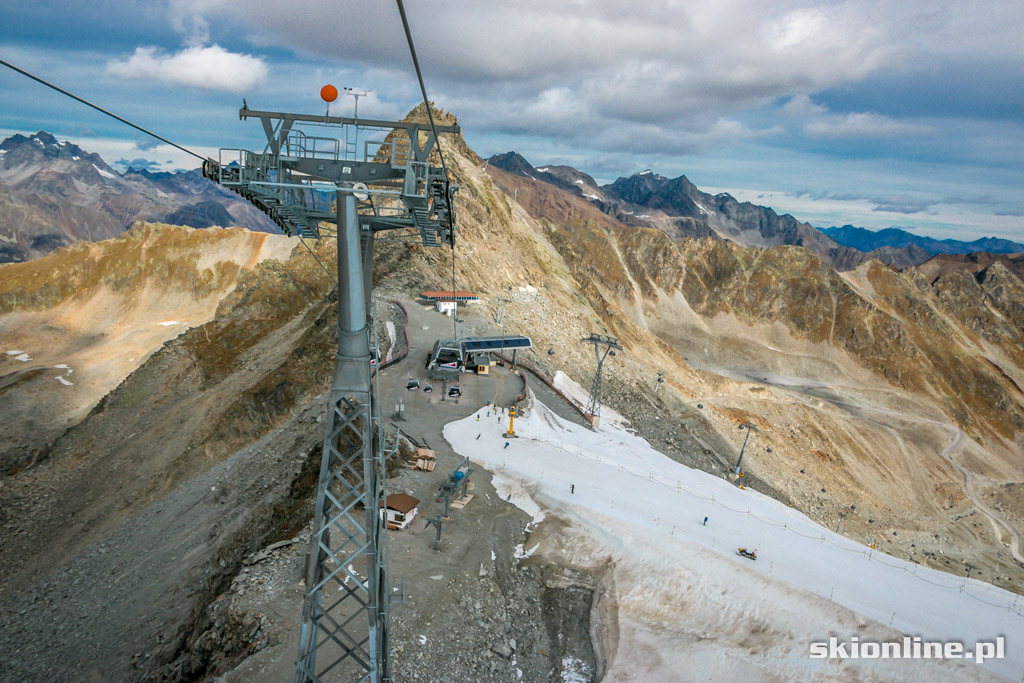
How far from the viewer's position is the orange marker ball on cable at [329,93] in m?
11.2

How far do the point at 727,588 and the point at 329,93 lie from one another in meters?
23.7

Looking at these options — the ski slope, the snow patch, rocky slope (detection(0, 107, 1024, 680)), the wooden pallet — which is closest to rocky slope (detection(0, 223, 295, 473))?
rocky slope (detection(0, 107, 1024, 680))

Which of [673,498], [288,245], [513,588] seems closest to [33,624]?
[513,588]

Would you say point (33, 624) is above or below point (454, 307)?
below

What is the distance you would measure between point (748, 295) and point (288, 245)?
147 m

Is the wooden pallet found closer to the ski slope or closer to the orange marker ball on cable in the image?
the ski slope

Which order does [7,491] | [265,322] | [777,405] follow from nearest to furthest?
1. [7,491]
2. [265,322]
3. [777,405]

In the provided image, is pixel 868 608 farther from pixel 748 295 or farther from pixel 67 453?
pixel 748 295

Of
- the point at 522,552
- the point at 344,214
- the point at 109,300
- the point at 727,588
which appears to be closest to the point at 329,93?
the point at 344,214

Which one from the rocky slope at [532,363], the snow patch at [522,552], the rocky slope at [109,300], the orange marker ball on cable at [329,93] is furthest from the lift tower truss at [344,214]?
the rocky slope at [109,300]

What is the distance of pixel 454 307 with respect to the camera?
5400 cm

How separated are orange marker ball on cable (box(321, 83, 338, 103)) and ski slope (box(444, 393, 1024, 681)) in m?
20.6

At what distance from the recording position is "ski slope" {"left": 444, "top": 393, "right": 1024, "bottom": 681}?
64.1ft

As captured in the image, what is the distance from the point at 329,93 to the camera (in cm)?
1132
